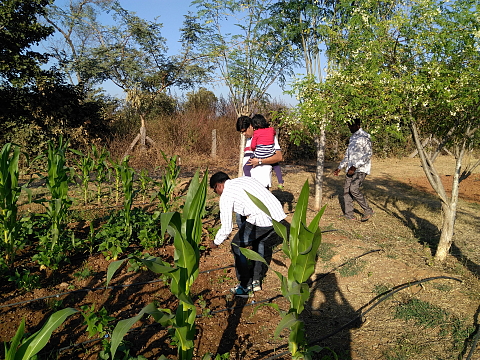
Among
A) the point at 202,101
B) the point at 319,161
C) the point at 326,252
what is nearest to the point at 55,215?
the point at 326,252

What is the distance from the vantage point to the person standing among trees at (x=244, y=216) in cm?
365

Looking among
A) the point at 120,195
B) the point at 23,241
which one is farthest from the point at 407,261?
the point at 120,195

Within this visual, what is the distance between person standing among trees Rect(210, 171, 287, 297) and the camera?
12.0 ft

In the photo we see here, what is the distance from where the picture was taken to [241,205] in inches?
148

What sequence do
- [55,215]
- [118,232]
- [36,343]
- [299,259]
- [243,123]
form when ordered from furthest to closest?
[243,123] < [118,232] < [55,215] < [299,259] < [36,343]

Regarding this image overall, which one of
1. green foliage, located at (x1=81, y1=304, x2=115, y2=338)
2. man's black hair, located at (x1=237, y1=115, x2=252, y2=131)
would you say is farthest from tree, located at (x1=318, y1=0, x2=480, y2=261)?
green foliage, located at (x1=81, y1=304, x2=115, y2=338)

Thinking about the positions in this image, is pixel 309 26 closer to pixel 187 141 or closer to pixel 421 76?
pixel 421 76

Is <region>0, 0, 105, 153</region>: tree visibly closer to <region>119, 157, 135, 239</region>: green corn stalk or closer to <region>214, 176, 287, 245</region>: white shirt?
<region>119, 157, 135, 239</region>: green corn stalk

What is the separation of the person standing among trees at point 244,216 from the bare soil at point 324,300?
24 cm

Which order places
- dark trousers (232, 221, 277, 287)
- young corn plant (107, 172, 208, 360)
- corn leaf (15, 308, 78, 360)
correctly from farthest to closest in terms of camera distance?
dark trousers (232, 221, 277, 287) → young corn plant (107, 172, 208, 360) → corn leaf (15, 308, 78, 360)

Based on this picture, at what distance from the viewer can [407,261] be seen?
4719 mm

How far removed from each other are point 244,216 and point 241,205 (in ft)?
1.12

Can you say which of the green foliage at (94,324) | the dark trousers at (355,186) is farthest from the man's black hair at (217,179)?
the dark trousers at (355,186)

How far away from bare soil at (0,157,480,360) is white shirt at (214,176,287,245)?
0.78 meters
